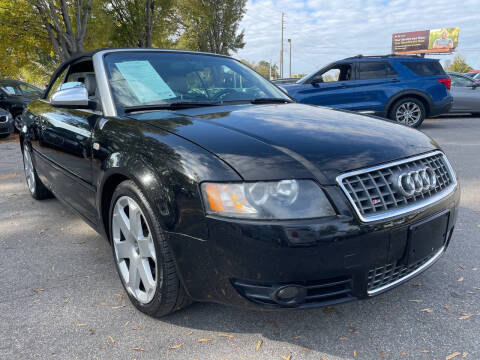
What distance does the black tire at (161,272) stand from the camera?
1.90 metres

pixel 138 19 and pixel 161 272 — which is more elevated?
pixel 138 19

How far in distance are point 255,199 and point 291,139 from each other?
451mm

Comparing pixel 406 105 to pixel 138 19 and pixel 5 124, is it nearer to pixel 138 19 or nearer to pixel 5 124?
pixel 5 124

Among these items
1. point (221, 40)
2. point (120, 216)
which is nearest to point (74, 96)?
point (120, 216)

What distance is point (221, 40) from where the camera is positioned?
2519cm

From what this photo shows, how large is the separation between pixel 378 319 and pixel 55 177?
2755mm

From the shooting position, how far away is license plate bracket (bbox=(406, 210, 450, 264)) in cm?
185

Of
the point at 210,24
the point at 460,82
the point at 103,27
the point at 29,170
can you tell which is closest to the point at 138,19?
the point at 103,27

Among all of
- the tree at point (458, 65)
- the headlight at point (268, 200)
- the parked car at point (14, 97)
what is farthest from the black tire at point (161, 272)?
the tree at point (458, 65)

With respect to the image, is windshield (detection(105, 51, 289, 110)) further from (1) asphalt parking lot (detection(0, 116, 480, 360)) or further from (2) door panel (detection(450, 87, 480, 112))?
(2) door panel (detection(450, 87, 480, 112))

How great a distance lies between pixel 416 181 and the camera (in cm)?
194

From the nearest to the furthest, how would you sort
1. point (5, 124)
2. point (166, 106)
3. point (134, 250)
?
point (134, 250), point (166, 106), point (5, 124)

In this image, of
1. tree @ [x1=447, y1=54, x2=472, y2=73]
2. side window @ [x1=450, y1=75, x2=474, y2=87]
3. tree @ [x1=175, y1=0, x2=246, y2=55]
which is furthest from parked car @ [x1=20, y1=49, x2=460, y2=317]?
tree @ [x1=447, y1=54, x2=472, y2=73]

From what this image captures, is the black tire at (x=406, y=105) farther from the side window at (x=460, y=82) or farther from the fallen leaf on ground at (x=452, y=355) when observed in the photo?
the fallen leaf on ground at (x=452, y=355)
